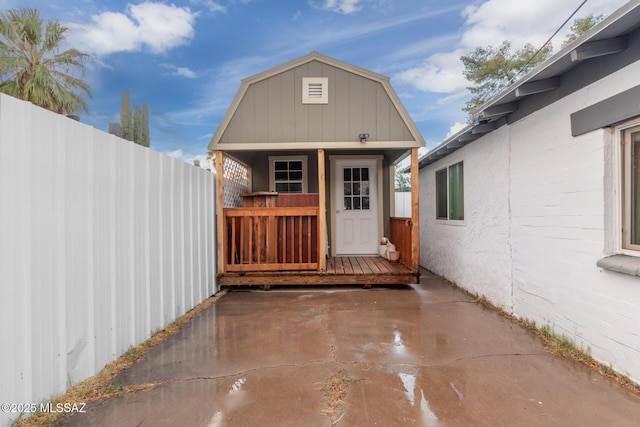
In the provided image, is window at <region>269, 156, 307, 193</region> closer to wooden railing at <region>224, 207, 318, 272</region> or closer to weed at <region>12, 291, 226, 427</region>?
wooden railing at <region>224, 207, 318, 272</region>

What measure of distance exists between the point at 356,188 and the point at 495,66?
981 cm

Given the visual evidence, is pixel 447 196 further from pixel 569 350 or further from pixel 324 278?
pixel 569 350

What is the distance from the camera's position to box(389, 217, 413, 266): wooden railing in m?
5.46

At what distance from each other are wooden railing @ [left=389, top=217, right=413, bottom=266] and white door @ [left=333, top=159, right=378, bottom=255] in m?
0.46

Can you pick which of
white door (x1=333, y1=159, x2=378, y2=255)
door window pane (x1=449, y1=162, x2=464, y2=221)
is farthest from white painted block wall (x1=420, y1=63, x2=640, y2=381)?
white door (x1=333, y1=159, x2=378, y2=255)

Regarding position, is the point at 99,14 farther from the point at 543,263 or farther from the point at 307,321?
the point at 543,263

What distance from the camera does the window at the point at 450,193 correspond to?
536 cm

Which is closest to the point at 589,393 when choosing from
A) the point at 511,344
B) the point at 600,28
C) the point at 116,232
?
the point at 511,344

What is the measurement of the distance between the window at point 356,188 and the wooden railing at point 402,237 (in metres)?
0.79

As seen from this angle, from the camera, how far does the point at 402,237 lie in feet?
19.3

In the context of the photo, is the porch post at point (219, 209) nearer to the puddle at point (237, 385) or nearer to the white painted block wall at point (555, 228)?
the puddle at point (237, 385)

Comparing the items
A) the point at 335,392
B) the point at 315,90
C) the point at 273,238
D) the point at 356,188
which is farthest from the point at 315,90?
the point at 335,392

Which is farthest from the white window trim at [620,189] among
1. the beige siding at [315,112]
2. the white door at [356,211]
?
the white door at [356,211]

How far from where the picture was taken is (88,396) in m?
2.08
